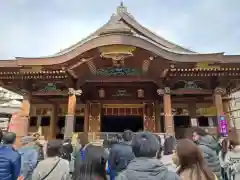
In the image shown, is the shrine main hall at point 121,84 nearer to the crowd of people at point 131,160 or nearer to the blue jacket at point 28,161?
the crowd of people at point 131,160

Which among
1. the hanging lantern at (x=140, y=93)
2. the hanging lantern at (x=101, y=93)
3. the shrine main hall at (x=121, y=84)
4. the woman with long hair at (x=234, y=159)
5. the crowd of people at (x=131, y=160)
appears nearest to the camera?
the crowd of people at (x=131, y=160)

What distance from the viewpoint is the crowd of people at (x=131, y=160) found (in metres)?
Result: 2.12

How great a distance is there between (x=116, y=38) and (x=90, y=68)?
243 centimetres

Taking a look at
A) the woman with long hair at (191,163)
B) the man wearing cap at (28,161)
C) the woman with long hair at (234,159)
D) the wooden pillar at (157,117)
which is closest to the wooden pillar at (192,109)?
the wooden pillar at (157,117)

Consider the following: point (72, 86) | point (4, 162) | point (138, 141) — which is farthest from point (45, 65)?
point (138, 141)

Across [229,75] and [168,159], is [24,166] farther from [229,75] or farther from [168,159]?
[229,75]

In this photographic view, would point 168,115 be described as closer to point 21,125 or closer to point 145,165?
point 21,125

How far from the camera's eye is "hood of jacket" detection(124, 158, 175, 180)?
2010 mm

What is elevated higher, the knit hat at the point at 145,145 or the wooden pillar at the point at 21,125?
the wooden pillar at the point at 21,125

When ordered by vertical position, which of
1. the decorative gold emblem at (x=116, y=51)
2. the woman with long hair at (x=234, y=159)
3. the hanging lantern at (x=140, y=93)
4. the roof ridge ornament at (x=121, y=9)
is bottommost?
the woman with long hair at (x=234, y=159)

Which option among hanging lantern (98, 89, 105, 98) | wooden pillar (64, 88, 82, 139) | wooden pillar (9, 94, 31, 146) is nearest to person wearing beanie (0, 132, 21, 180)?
wooden pillar (64, 88, 82, 139)

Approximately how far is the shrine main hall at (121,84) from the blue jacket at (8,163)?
22.1ft

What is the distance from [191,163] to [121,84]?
10073mm

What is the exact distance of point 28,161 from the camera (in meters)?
4.14
